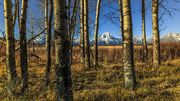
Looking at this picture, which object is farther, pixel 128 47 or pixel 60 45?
pixel 128 47

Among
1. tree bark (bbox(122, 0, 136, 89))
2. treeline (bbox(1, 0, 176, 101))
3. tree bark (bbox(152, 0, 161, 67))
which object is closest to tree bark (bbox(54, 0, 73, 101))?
treeline (bbox(1, 0, 176, 101))

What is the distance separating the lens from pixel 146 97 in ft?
26.6

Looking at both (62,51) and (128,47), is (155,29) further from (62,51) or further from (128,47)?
(62,51)

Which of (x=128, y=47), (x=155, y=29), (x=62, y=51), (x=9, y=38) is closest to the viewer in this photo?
(x=62, y=51)

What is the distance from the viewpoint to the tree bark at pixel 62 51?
19.4 feet

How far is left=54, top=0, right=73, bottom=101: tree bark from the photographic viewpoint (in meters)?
5.90

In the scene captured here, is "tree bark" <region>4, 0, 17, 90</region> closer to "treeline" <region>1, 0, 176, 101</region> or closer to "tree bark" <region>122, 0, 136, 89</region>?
"treeline" <region>1, 0, 176, 101</region>

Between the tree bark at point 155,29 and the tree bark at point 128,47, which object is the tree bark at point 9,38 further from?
the tree bark at point 155,29

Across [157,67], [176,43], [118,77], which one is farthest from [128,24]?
[176,43]

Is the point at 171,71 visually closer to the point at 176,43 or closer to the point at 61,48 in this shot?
the point at 61,48

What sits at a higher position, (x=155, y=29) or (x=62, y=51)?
(x=155, y=29)

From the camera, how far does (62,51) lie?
233 inches

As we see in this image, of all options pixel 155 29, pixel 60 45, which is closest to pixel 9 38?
pixel 60 45

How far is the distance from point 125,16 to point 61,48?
3991 mm
